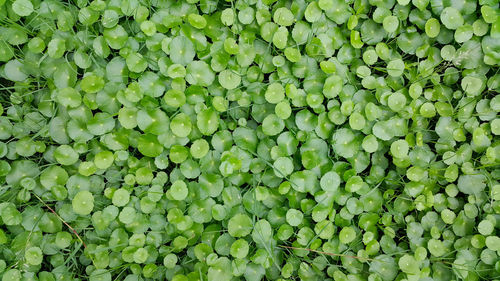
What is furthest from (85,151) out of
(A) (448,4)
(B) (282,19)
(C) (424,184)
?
(A) (448,4)

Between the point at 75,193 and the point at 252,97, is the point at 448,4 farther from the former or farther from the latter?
the point at 75,193

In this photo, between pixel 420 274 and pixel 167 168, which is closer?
pixel 420 274

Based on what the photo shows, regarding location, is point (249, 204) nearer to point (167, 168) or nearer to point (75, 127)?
point (167, 168)

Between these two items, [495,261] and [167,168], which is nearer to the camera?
[495,261]

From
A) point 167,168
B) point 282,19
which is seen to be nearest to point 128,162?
point 167,168

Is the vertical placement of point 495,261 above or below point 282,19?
below

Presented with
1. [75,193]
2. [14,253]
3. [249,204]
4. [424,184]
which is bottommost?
[14,253]
